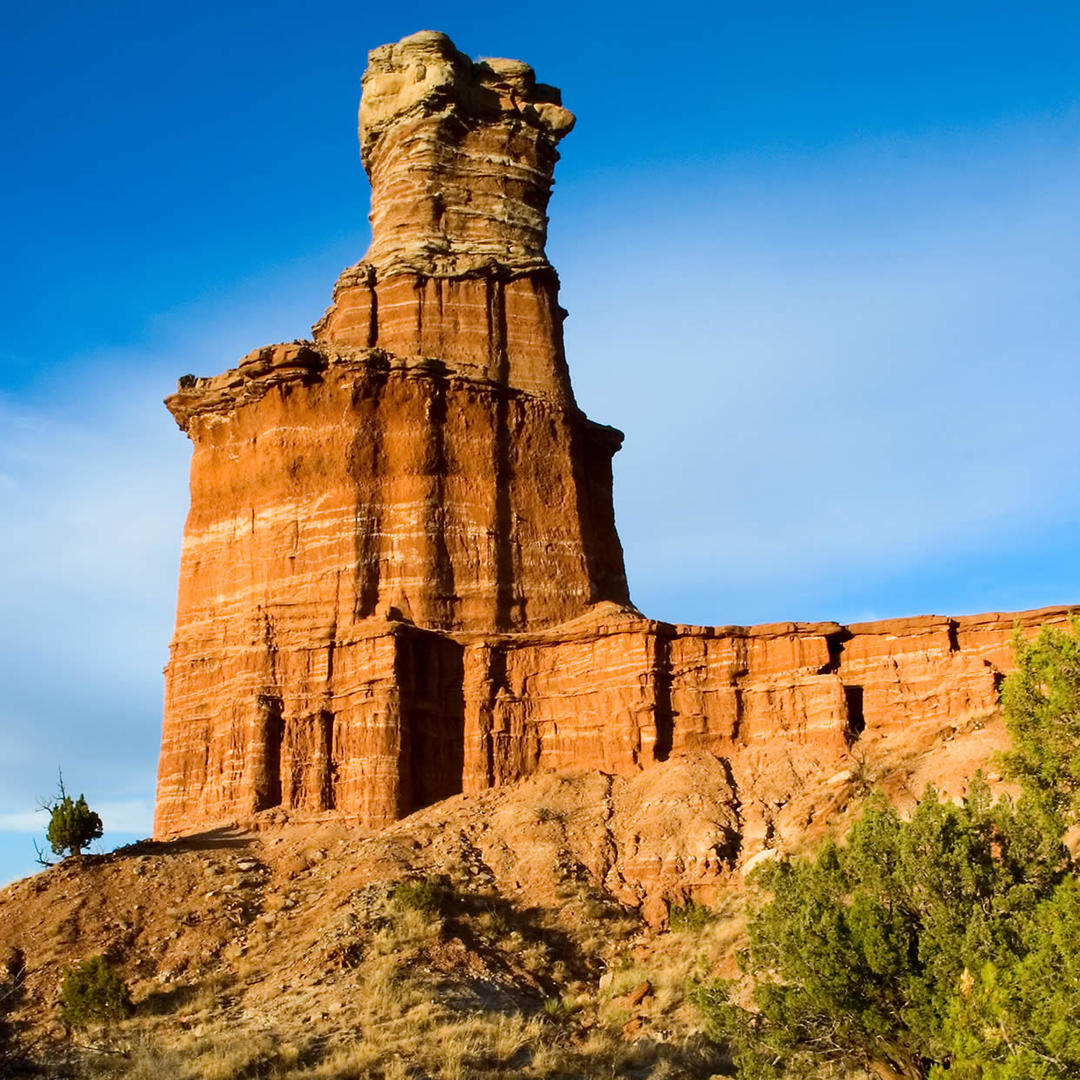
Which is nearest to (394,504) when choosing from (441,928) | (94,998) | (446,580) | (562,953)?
(446,580)

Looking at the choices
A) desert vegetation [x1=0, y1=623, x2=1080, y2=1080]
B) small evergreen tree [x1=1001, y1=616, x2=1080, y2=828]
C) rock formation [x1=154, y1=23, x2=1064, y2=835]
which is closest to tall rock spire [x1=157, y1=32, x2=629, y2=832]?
rock formation [x1=154, y1=23, x2=1064, y2=835]

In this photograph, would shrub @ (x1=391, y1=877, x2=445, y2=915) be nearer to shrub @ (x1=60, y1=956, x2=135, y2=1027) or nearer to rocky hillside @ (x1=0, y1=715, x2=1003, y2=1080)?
rocky hillside @ (x1=0, y1=715, x2=1003, y2=1080)

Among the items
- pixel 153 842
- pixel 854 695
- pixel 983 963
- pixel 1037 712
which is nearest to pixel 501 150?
pixel 854 695

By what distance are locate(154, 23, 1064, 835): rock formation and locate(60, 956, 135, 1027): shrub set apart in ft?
35.4

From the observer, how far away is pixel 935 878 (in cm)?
2100

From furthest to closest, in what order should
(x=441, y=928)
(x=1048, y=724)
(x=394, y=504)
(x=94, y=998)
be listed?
(x=394, y=504) → (x=441, y=928) → (x=94, y=998) → (x=1048, y=724)

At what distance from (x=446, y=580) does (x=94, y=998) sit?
19211 millimetres

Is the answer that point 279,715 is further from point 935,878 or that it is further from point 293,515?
point 935,878

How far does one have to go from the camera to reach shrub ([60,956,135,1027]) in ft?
96.8

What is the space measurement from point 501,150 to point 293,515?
18.7m

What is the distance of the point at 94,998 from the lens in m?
29.7

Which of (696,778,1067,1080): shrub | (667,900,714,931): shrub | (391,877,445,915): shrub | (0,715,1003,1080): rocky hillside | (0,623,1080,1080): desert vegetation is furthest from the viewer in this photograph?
(667,900,714,931): shrub

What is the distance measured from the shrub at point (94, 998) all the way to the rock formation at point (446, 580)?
10786 mm

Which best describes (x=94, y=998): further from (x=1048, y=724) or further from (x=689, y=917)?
(x=1048, y=724)
